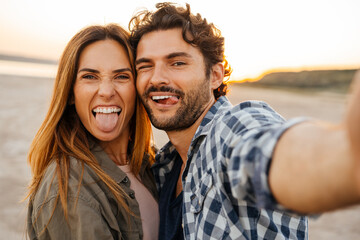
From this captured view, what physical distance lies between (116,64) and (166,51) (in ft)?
1.35

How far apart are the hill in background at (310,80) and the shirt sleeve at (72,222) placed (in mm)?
23741

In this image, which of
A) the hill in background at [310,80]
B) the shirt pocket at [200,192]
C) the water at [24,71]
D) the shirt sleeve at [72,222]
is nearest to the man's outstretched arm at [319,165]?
the shirt pocket at [200,192]

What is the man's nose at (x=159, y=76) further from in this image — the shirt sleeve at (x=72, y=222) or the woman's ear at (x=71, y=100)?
the shirt sleeve at (x=72, y=222)

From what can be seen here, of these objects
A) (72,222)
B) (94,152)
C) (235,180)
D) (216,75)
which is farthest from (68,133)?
(235,180)

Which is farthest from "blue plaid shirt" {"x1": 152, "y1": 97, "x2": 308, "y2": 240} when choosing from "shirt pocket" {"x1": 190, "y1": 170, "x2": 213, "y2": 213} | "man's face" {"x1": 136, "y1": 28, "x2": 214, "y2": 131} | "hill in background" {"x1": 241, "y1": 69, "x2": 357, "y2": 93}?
"hill in background" {"x1": 241, "y1": 69, "x2": 357, "y2": 93}

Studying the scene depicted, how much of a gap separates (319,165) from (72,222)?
4.99 ft

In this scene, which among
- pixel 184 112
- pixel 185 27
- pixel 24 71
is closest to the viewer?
pixel 184 112

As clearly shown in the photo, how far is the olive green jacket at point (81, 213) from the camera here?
1803mm

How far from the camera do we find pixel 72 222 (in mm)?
1837

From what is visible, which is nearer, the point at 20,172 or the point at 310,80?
the point at 20,172

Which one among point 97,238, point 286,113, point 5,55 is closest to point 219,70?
point 97,238

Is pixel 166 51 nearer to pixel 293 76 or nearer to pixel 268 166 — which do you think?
pixel 268 166

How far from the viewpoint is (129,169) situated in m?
2.59

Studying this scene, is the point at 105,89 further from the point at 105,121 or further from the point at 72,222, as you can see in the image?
the point at 72,222
